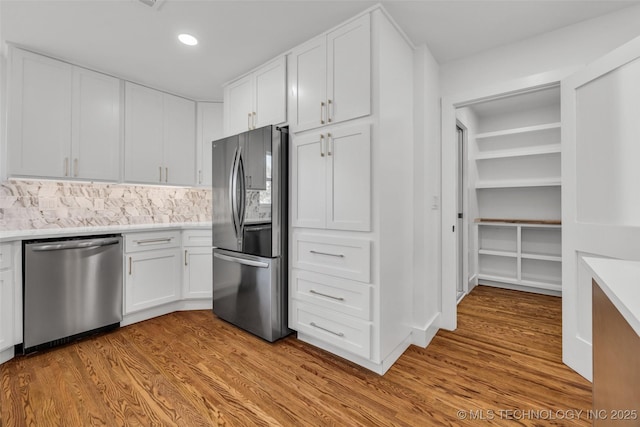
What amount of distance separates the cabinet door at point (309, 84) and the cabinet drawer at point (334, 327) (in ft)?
4.61

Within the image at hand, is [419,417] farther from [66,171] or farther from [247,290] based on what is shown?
[66,171]

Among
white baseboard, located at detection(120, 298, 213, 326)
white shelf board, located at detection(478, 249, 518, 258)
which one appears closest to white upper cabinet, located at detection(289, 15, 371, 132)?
white baseboard, located at detection(120, 298, 213, 326)

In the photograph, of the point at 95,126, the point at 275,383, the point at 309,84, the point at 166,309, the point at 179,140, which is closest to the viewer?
the point at 275,383

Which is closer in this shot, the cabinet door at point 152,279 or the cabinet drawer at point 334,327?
the cabinet drawer at point 334,327

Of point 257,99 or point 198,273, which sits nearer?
point 257,99

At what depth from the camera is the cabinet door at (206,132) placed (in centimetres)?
351

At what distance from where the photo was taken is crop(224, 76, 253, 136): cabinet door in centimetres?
273

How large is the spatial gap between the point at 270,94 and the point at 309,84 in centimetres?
47

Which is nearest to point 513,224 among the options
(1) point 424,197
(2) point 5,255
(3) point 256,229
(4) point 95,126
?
(1) point 424,197

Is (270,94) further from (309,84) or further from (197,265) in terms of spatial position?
(197,265)

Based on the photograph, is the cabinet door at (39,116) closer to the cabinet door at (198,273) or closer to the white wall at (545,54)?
the cabinet door at (198,273)

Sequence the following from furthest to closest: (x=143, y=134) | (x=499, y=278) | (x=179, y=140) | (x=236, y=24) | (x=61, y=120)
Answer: (x=499, y=278) < (x=179, y=140) < (x=143, y=134) < (x=61, y=120) < (x=236, y=24)

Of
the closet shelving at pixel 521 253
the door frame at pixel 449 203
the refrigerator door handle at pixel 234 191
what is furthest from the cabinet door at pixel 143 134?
the closet shelving at pixel 521 253

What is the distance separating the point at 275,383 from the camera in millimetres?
1794
